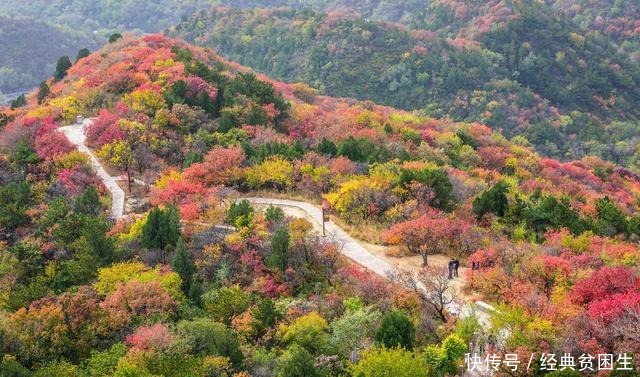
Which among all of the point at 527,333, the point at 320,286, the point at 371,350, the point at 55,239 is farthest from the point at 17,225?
the point at 527,333

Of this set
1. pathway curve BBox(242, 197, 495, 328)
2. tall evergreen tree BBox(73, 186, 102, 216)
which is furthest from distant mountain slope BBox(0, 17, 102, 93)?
pathway curve BBox(242, 197, 495, 328)

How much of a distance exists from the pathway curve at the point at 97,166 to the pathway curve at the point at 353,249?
767 centimetres

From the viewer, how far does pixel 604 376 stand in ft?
61.9

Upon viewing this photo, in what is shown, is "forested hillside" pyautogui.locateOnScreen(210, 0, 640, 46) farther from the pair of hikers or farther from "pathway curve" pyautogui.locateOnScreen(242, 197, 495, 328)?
the pair of hikers

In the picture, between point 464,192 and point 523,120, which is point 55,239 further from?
point 523,120

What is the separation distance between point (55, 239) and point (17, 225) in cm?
462

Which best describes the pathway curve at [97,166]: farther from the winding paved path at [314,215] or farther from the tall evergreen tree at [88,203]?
the tall evergreen tree at [88,203]

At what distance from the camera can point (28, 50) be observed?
551 feet

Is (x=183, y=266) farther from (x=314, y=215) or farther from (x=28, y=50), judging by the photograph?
(x=28, y=50)

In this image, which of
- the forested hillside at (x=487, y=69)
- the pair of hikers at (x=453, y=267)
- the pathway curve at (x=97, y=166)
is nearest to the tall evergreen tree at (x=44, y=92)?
the pathway curve at (x=97, y=166)

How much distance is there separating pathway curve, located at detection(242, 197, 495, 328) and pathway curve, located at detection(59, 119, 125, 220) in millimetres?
7668

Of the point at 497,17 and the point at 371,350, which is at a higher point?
the point at 371,350

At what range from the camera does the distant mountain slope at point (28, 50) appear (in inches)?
6299

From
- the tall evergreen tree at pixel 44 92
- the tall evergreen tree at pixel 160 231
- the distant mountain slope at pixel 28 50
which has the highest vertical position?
the tall evergreen tree at pixel 160 231
